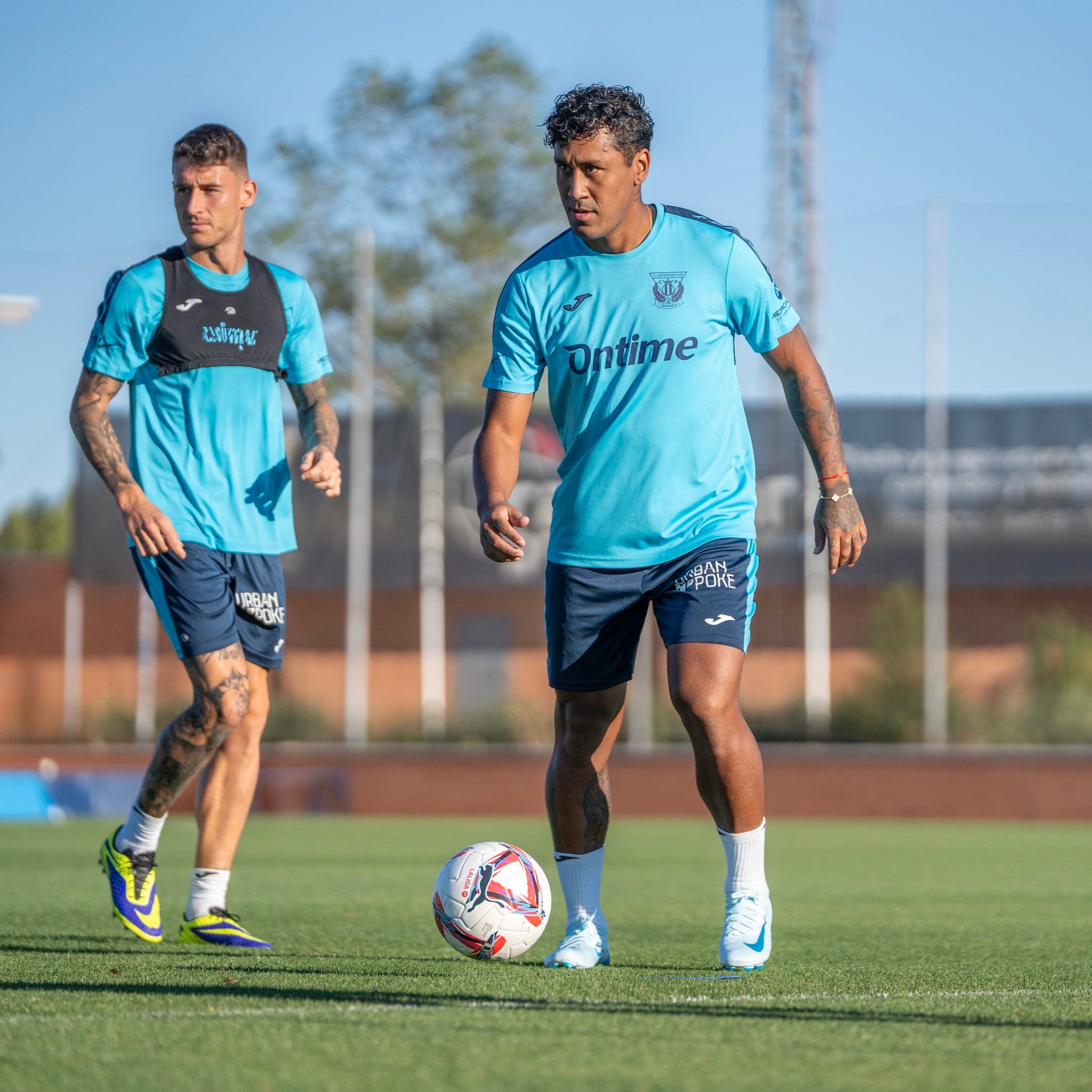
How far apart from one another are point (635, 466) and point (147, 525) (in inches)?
61.4

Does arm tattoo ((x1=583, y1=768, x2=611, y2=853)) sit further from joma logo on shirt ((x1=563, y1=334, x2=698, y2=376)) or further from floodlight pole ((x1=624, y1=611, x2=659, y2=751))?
floodlight pole ((x1=624, y1=611, x2=659, y2=751))

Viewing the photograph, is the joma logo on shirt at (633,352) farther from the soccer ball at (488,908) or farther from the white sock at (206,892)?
the white sock at (206,892)

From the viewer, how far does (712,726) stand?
4.36 m

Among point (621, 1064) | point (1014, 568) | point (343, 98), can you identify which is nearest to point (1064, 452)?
point (1014, 568)

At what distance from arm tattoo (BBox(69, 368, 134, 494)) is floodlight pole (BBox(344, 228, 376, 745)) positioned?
45.4 ft

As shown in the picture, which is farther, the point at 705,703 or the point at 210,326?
the point at 210,326

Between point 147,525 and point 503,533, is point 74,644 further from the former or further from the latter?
point 503,533

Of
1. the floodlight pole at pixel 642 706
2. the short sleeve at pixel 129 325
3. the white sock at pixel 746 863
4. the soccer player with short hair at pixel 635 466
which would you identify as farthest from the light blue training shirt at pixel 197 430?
the floodlight pole at pixel 642 706

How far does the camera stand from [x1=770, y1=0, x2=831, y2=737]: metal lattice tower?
1798 centimetres

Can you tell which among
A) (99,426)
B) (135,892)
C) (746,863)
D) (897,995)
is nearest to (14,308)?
(99,426)

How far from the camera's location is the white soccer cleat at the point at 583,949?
4.38m

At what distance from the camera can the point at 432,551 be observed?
65.0 feet

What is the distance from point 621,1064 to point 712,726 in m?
1.58

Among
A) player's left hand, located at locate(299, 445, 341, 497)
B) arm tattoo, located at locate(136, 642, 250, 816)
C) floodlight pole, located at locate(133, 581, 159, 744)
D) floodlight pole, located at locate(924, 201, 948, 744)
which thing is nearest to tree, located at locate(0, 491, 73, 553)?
floodlight pole, located at locate(133, 581, 159, 744)
